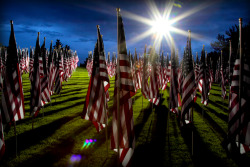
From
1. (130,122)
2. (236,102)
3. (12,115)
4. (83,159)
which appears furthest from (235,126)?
(12,115)

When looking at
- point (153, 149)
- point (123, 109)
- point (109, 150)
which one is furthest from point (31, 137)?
point (123, 109)

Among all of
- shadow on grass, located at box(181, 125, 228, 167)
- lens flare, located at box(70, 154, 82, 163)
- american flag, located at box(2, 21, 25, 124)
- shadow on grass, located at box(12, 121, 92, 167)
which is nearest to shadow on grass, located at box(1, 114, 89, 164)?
shadow on grass, located at box(12, 121, 92, 167)

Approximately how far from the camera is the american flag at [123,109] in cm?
501

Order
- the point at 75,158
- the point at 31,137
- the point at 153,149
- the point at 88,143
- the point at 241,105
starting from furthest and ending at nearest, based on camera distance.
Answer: the point at 31,137
the point at 88,143
the point at 153,149
the point at 75,158
the point at 241,105

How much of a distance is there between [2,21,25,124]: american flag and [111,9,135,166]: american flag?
3.53 metres

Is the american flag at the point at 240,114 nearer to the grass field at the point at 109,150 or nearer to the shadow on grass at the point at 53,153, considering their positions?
the grass field at the point at 109,150

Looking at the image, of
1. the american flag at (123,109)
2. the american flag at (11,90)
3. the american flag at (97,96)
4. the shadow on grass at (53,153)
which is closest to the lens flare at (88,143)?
the shadow on grass at (53,153)

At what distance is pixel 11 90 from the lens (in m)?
6.17

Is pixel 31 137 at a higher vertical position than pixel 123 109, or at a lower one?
lower

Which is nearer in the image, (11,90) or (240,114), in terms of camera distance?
(240,114)

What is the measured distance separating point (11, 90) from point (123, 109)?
3858mm

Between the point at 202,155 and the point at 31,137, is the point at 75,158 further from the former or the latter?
the point at 202,155

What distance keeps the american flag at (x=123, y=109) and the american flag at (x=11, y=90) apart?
3529 mm

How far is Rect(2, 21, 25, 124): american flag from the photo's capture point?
6.06 metres
